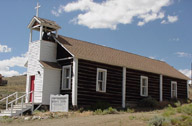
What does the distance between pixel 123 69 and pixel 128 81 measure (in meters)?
1.26

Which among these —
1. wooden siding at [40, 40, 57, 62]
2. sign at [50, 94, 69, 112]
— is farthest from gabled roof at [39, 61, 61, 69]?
sign at [50, 94, 69, 112]

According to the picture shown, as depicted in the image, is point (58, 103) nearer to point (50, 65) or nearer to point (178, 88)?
point (50, 65)

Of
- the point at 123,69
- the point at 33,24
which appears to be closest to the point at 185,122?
the point at 123,69

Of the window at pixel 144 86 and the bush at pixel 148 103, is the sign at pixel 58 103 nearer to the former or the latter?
the bush at pixel 148 103

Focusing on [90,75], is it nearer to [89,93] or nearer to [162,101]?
[89,93]

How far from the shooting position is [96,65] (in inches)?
815

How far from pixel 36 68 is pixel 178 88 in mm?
16682

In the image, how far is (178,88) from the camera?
2977 centimetres

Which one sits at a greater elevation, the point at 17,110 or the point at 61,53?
the point at 61,53

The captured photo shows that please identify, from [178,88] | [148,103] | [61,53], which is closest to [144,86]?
[148,103]

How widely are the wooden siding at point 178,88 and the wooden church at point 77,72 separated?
3.95 m

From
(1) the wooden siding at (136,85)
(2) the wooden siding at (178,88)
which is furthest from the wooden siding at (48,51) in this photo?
(2) the wooden siding at (178,88)

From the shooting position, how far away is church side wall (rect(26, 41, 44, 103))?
63.6 ft

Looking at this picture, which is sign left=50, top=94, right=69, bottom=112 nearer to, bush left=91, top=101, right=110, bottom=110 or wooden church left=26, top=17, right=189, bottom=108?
wooden church left=26, top=17, right=189, bottom=108
